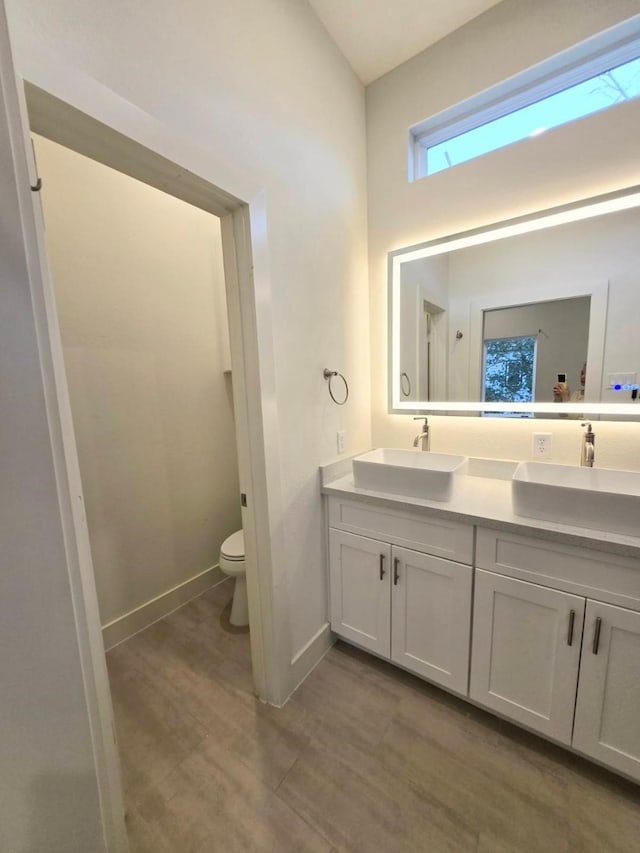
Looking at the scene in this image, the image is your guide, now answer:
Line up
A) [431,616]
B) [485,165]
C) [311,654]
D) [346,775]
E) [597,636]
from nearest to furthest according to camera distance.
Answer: [597,636], [346,775], [431,616], [485,165], [311,654]

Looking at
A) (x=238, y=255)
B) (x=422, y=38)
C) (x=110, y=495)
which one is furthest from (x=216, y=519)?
(x=422, y=38)

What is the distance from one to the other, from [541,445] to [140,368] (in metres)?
2.10

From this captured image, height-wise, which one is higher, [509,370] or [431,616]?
[509,370]

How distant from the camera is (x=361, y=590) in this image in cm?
162

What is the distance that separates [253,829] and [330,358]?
171 centimetres

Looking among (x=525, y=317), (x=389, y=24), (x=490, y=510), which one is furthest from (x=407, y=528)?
(x=389, y=24)

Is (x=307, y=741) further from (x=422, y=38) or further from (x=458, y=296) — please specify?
(x=422, y=38)

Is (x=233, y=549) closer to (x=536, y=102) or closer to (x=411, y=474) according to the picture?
(x=411, y=474)

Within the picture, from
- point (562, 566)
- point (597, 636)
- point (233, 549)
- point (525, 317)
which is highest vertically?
point (525, 317)

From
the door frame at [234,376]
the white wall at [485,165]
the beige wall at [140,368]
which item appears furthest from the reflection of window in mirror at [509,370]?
the beige wall at [140,368]

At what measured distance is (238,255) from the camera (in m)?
1.22

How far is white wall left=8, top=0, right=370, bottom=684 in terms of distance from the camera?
0.80m

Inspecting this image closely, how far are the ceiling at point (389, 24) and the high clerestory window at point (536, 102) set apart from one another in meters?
0.30

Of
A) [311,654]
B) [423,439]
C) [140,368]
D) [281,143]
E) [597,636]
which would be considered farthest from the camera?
[140,368]
